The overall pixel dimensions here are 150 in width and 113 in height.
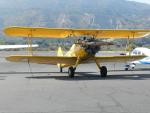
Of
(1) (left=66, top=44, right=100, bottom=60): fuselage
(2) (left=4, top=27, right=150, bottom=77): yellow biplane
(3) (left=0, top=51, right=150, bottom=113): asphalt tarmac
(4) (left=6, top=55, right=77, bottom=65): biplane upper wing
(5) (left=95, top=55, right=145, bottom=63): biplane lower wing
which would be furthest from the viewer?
(5) (left=95, top=55, right=145, bottom=63): biplane lower wing

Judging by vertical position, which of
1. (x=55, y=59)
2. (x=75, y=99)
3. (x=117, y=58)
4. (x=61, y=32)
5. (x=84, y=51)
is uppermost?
(x=61, y=32)

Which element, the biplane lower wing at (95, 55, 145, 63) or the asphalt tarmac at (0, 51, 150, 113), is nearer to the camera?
A: the asphalt tarmac at (0, 51, 150, 113)

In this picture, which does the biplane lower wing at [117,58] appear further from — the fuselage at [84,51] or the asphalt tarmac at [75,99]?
the asphalt tarmac at [75,99]

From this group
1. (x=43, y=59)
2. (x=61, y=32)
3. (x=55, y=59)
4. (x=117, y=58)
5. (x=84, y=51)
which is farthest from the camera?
(x=117, y=58)

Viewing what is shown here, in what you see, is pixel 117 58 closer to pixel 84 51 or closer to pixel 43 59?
pixel 84 51

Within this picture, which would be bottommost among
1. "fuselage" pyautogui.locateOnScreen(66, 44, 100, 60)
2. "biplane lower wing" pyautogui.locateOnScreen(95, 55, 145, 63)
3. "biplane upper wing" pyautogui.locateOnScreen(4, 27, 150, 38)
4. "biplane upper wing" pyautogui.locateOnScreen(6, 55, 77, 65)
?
"biplane lower wing" pyautogui.locateOnScreen(95, 55, 145, 63)

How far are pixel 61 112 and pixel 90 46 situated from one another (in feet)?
37.9

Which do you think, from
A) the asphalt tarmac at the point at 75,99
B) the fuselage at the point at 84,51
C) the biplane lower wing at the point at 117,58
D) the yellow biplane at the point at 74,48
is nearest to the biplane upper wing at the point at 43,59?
the yellow biplane at the point at 74,48

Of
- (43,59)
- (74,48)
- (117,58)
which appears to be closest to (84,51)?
(74,48)

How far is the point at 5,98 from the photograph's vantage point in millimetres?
13430

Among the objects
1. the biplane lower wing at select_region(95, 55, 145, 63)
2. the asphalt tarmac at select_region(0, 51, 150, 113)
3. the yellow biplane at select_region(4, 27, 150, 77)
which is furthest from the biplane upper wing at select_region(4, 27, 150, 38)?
the asphalt tarmac at select_region(0, 51, 150, 113)

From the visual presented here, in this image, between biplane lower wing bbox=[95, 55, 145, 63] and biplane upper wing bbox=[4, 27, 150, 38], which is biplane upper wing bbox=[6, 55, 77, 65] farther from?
biplane lower wing bbox=[95, 55, 145, 63]

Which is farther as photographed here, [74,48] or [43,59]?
[74,48]

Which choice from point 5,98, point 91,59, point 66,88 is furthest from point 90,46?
point 5,98
